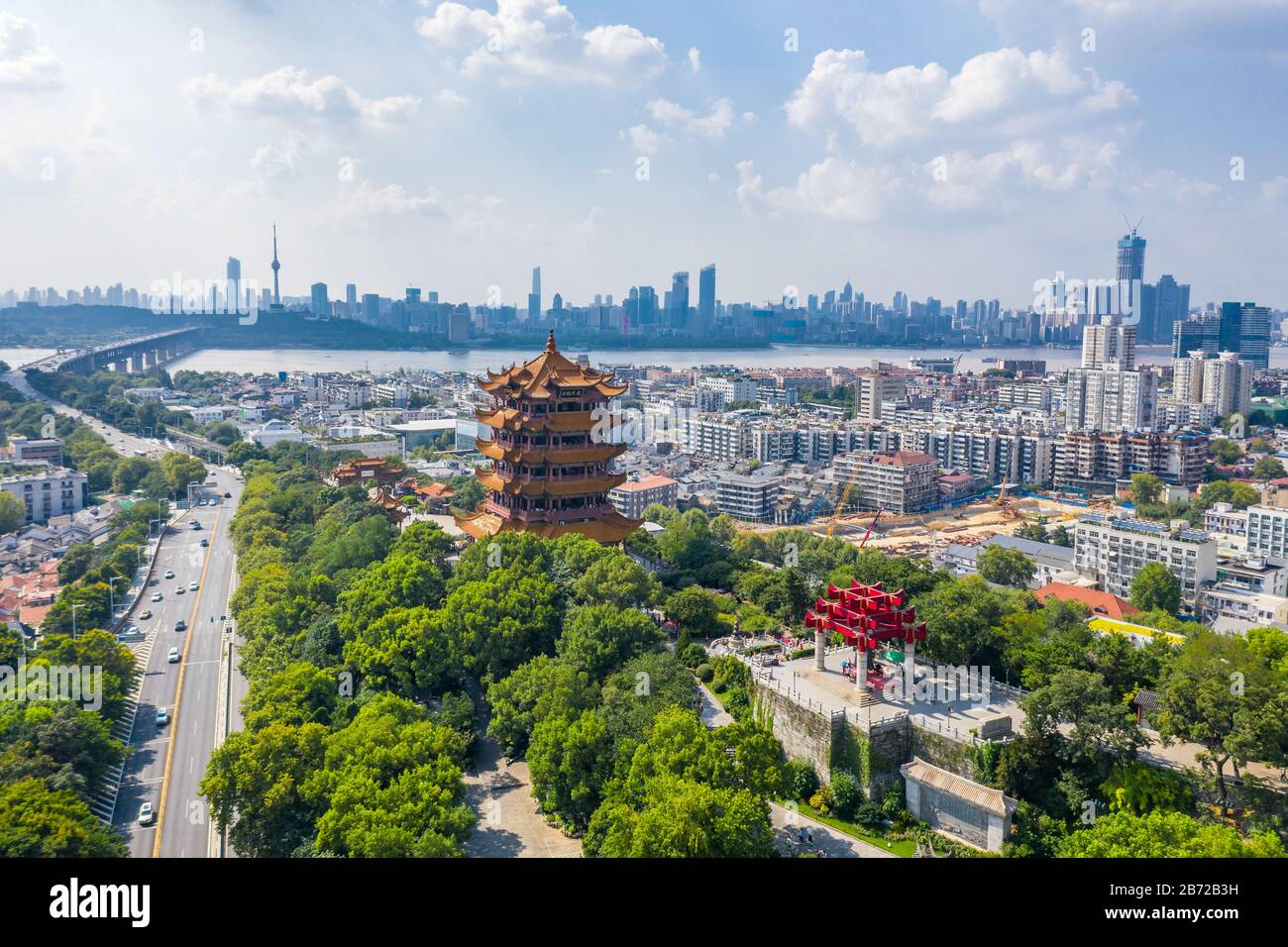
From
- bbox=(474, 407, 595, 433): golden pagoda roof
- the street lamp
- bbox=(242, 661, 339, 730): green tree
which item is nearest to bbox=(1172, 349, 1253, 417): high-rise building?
bbox=(474, 407, 595, 433): golden pagoda roof

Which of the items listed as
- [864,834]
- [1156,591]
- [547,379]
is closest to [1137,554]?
[1156,591]

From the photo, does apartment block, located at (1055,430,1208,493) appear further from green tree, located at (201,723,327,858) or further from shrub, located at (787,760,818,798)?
green tree, located at (201,723,327,858)

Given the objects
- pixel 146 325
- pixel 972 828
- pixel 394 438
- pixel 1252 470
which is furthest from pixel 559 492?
pixel 146 325

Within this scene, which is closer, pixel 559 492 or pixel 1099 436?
pixel 559 492

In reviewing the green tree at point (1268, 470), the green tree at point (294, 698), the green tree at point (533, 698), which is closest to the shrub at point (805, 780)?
the green tree at point (533, 698)

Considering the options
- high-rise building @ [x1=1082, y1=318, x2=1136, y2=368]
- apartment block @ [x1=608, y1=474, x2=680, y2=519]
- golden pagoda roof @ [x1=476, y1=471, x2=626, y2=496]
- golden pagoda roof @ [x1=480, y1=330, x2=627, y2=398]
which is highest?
high-rise building @ [x1=1082, y1=318, x2=1136, y2=368]

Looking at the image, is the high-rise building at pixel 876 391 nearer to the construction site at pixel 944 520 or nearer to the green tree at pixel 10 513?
the construction site at pixel 944 520

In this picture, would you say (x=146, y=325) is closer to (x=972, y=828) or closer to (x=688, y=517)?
(x=688, y=517)

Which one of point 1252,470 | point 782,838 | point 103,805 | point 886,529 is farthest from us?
point 1252,470
